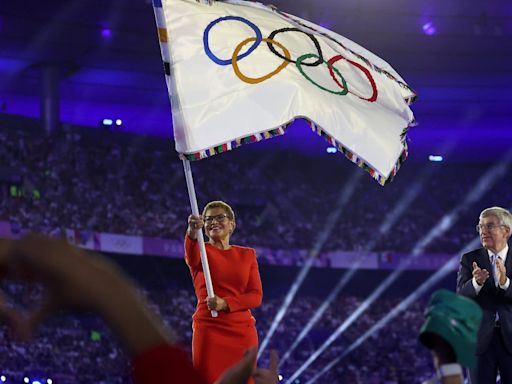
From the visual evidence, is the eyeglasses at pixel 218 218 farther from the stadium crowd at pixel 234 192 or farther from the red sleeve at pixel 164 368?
the stadium crowd at pixel 234 192

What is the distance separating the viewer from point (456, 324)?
2059 millimetres

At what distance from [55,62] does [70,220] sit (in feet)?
11.9

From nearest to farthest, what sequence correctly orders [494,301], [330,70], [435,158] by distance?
[494,301]
[330,70]
[435,158]

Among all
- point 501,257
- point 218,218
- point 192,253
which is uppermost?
point 218,218

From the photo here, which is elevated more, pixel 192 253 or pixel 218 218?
pixel 218 218

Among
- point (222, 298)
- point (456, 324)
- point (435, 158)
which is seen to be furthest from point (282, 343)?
point (456, 324)

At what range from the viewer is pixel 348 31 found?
64.4 feet

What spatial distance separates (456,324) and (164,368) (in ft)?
2.34

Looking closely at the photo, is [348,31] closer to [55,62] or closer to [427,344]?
[55,62]

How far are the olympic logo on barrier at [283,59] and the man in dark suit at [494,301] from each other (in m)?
1.07

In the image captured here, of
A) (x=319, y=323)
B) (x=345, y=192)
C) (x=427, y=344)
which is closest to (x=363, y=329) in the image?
(x=319, y=323)

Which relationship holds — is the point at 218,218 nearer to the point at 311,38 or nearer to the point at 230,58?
the point at 230,58

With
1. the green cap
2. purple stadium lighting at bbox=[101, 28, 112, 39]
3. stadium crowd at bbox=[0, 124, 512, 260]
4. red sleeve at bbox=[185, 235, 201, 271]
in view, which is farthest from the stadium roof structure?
the green cap

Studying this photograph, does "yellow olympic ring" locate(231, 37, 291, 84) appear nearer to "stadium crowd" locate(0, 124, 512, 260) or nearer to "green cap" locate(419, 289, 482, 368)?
"green cap" locate(419, 289, 482, 368)
